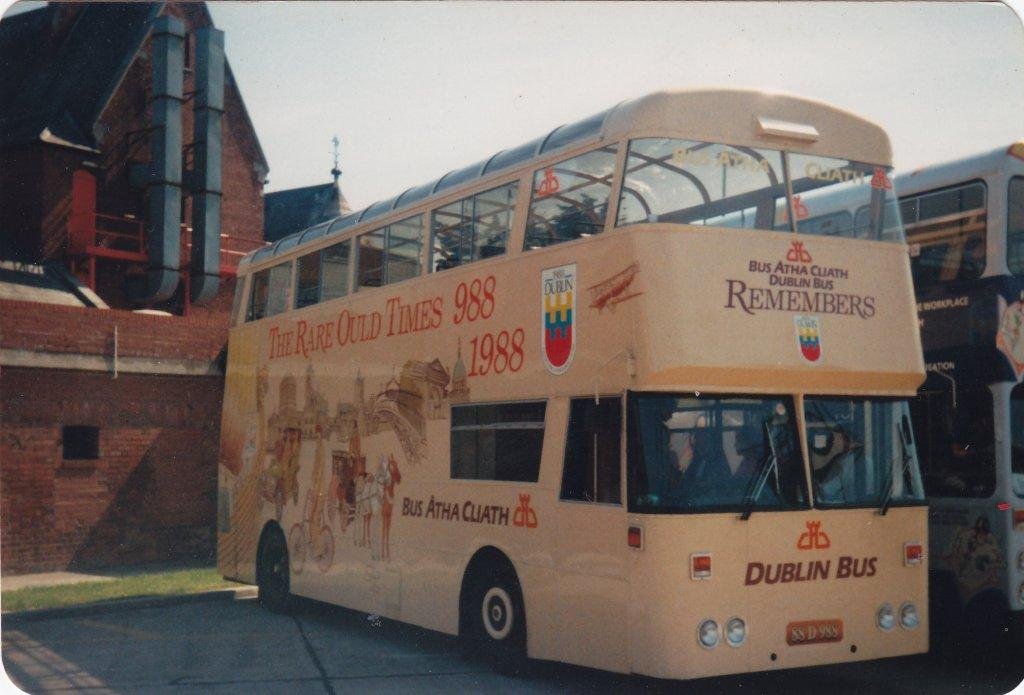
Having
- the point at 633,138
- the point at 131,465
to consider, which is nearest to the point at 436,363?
the point at 633,138

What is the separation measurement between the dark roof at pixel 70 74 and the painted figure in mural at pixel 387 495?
524 inches

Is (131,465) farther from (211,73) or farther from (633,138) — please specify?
(633,138)

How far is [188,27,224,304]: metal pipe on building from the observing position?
2305 centimetres

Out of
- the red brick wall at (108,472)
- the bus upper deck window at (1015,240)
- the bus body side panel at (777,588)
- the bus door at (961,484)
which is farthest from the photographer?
the red brick wall at (108,472)

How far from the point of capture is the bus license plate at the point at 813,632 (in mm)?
7949

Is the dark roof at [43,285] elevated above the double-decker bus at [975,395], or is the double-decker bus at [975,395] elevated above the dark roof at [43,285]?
the dark roof at [43,285]

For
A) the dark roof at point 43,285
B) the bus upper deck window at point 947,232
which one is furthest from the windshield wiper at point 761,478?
the dark roof at point 43,285

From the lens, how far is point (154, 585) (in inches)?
621

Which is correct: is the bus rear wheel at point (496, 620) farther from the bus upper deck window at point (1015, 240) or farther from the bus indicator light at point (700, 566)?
the bus upper deck window at point (1015, 240)

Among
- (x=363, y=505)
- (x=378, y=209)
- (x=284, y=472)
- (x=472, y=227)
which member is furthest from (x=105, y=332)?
(x=472, y=227)

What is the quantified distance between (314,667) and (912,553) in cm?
524

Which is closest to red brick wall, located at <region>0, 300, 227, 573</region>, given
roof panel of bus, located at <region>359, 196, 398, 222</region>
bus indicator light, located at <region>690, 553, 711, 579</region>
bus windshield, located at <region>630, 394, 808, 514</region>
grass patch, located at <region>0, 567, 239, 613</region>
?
grass patch, located at <region>0, 567, 239, 613</region>

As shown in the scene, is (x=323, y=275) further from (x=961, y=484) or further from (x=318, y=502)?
(x=961, y=484)

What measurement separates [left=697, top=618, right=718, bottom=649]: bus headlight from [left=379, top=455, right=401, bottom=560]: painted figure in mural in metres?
4.26
